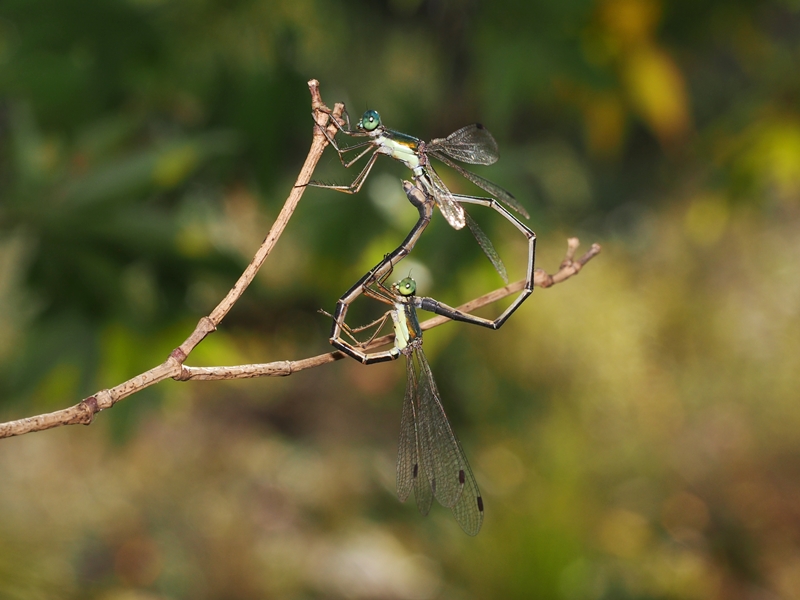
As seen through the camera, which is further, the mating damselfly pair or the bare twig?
the mating damselfly pair

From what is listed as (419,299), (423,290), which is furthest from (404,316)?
(423,290)

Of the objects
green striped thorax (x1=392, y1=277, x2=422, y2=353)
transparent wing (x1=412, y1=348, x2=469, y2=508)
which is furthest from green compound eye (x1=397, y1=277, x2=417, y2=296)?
transparent wing (x1=412, y1=348, x2=469, y2=508)

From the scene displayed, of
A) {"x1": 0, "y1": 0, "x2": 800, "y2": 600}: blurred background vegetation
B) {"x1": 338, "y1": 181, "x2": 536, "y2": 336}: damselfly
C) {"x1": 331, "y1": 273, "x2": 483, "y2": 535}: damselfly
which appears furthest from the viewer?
{"x1": 0, "y1": 0, "x2": 800, "y2": 600}: blurred background vegetation

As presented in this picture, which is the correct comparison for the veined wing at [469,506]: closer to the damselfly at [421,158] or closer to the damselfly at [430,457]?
the damselfly at [430,457]

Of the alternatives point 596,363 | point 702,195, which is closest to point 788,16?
point 702,195

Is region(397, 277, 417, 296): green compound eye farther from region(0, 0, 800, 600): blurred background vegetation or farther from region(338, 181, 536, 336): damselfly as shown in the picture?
region(0, 0, 800, 600): blurred background vegetation
